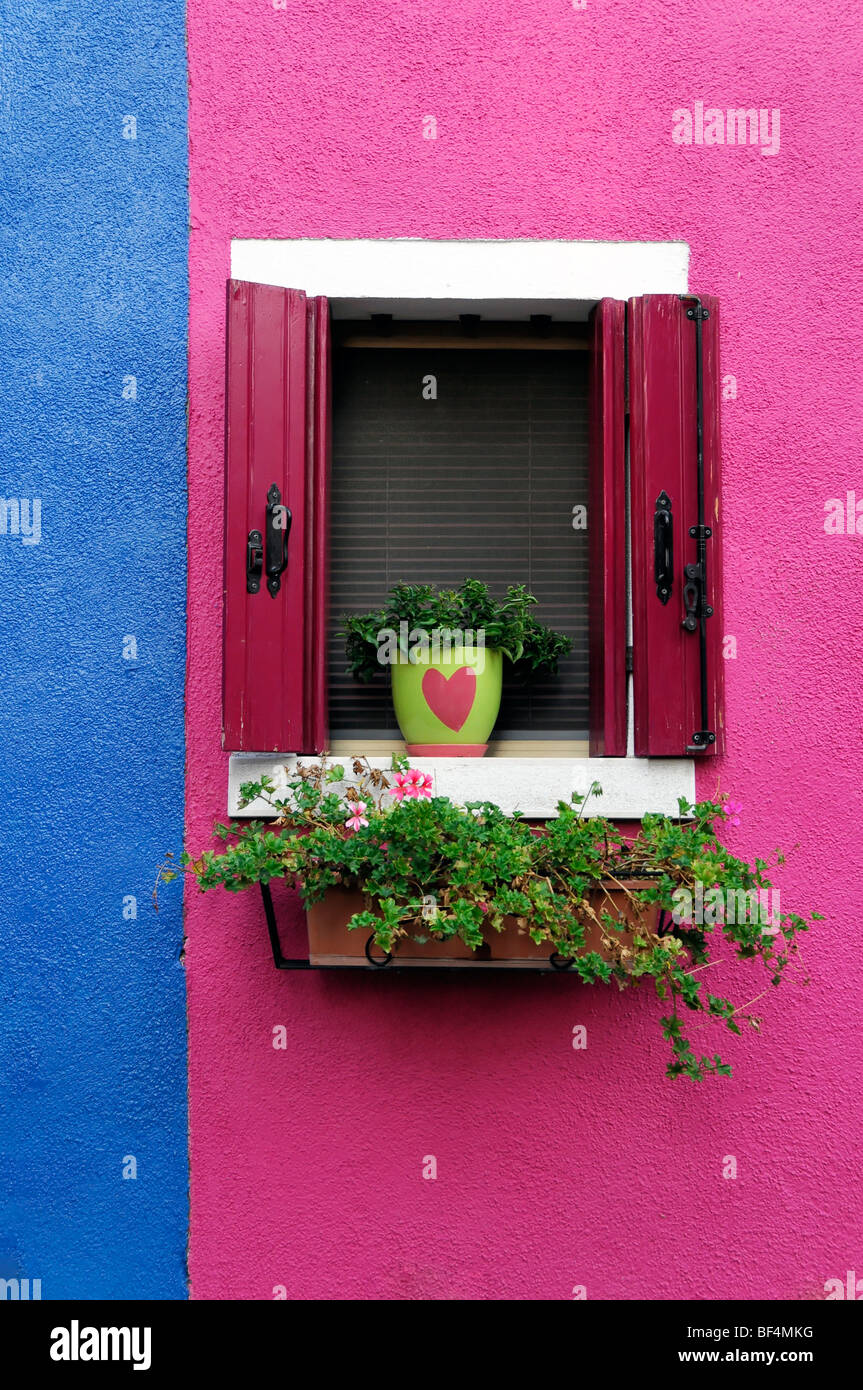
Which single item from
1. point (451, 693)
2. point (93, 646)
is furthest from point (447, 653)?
point (93, 646)

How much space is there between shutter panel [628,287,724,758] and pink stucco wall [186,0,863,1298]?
133mm

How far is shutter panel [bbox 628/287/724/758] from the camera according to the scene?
292 cm

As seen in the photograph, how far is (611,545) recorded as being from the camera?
299cm

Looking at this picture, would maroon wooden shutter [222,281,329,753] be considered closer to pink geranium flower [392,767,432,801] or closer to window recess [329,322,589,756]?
window recess [329,322,589,756]

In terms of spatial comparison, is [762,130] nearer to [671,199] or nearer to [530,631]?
[671,199]

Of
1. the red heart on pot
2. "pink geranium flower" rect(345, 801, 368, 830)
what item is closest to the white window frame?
the red heart on pot

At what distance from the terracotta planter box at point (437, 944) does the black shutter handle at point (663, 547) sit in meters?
0.78

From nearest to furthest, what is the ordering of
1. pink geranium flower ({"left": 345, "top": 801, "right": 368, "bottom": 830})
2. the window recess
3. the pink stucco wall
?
pink geranium flower ({"left": 345, "top": 801, "right": 368, "bottom": 830}) → the pink stucco wall → the window recess

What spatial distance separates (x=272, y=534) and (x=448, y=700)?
618 millimetres

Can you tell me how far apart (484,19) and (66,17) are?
3.81ft

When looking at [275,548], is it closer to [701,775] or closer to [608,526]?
[608,526]

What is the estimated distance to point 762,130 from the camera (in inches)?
123

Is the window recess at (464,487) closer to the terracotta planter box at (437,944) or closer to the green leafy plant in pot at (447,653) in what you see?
the green leafy plant in pot at (447,653)
